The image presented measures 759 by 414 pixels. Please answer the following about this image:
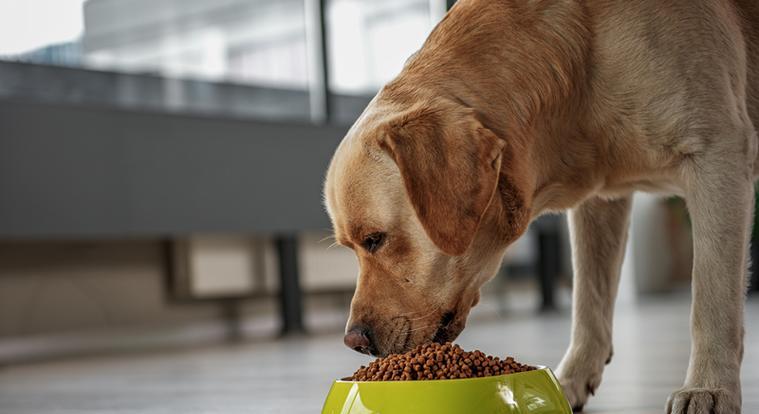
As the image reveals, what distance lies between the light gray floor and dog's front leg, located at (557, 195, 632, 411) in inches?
3.9

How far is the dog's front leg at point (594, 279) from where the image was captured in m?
2.25

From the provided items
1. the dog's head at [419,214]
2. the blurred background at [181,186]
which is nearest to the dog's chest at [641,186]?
the dog's head at [419,214]

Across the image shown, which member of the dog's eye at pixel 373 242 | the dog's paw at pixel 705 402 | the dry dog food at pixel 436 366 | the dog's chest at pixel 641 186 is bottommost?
the dog's paw at pixel 705 402

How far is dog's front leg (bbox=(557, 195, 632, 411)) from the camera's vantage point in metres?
2.25

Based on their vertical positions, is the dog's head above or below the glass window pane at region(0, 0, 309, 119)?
below

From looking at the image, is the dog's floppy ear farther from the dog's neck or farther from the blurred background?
the blurred background

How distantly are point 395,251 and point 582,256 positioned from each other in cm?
68

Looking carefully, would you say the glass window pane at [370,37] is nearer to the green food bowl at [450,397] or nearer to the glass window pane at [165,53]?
the glass window pane at [165,53]

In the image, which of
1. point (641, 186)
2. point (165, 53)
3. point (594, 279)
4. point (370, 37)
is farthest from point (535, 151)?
point (370, 37)

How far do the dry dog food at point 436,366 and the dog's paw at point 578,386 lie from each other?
523 millimetres

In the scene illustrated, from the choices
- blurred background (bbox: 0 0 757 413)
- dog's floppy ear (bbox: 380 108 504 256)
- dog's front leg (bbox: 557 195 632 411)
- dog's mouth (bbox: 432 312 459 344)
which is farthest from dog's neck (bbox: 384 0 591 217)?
blurred background (bbox: 0 0 757 413)

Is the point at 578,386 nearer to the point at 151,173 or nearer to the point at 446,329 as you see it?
the point at 446,329

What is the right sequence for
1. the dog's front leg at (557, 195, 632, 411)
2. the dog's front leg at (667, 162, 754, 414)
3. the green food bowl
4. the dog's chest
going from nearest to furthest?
the green food bowl → the dog's front leg at (667, 162, 754, 414) → the dog's chest → the dog's front leg at (557, 195, 632, 411)

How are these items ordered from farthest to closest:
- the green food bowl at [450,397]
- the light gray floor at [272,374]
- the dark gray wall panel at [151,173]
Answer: the dark gray wall panel at [151,173] < the light gray floor at [272,374] < the green food bowl at [450,397]
